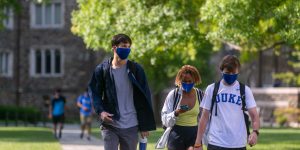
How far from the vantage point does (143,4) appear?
27750 millimetres

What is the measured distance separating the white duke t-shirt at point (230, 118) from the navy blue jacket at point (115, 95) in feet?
2.96

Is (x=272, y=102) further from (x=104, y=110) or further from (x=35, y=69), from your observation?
(x=104, y=110)

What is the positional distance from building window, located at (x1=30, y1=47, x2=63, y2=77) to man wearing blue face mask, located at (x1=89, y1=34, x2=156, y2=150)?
4511 cm

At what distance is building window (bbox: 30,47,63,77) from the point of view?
55.4 metres

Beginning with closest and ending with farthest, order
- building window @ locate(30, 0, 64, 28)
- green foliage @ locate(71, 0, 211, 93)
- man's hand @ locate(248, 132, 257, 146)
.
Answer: man's hand @ locate(248, 132, 257, 146) < green foliage @ locate(71, 0, 211, 93) < building window @ locate(30, 0, 64, 28)

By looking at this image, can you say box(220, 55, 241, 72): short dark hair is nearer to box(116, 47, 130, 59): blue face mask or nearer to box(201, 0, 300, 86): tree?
box(116, 47, 130, 59): blue face mask

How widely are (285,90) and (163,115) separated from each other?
42775 mm

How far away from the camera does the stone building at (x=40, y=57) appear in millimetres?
55000

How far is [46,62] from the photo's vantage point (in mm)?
55531

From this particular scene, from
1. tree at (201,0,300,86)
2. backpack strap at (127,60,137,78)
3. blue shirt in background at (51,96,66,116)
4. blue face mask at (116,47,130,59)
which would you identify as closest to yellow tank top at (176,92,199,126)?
backpack strap at (127,60,137,78)

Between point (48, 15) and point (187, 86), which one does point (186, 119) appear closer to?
point (187, 86)

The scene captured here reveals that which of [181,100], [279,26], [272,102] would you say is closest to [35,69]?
[272,102]

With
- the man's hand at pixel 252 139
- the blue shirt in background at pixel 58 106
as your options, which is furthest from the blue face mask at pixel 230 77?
the blue shirt in background at pixel 58 106

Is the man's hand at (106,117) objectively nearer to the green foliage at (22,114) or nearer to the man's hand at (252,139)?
the man's hand at (252,139)
